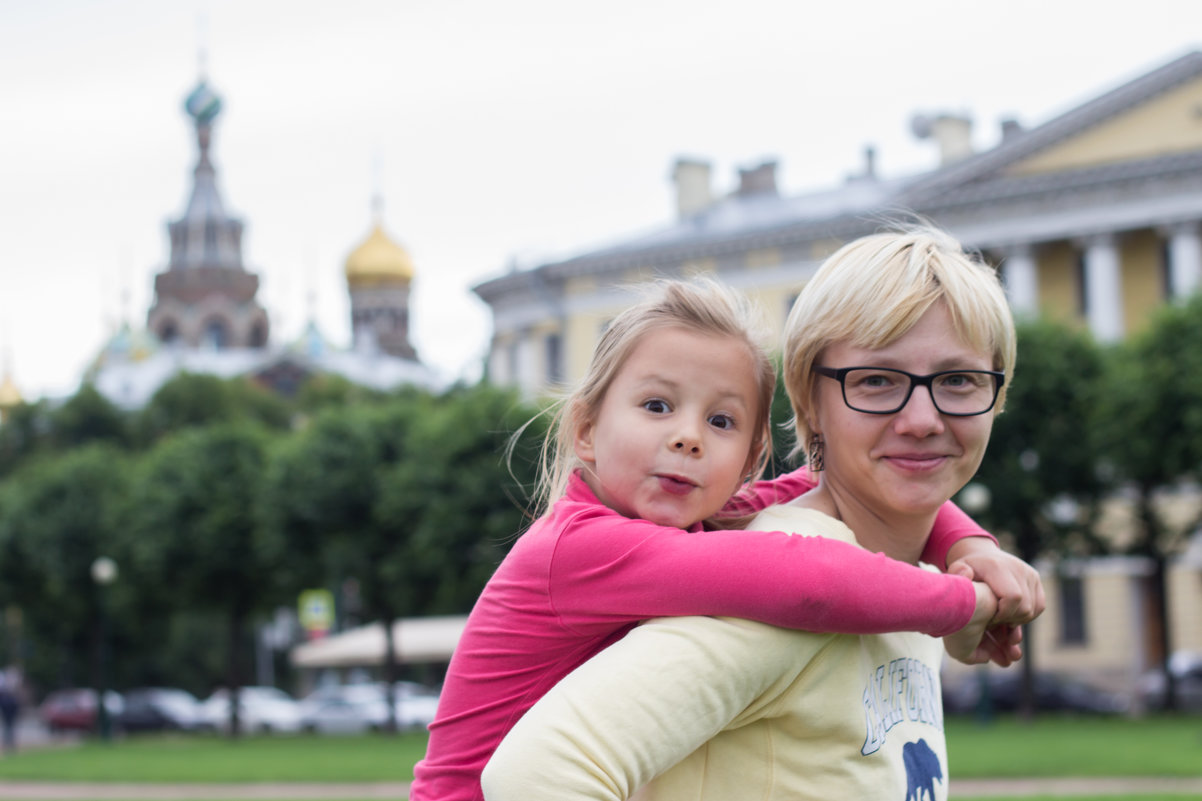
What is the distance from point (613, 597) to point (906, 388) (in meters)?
0.51

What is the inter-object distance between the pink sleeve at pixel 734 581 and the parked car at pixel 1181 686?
35398mm

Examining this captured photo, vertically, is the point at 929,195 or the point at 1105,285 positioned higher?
the point at 929,195

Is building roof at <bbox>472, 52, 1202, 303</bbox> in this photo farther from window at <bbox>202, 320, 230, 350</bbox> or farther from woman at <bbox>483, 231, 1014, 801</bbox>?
window at <bbox>202, 320, 230, 350</bbox>

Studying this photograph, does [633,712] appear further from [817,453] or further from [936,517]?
[936,517]

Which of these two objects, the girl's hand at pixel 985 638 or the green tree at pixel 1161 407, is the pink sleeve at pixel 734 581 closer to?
the girl's hand at pixel 985 638

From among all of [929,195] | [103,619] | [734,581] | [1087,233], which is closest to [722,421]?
[734,581]

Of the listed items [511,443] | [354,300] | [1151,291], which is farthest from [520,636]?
[354,300]

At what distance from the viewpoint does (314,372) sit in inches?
3839

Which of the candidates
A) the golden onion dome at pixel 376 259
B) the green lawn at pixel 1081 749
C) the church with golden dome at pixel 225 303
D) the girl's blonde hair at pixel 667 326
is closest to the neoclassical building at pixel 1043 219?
the green lawn at pixel 1081 749

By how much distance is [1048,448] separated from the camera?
1369 inches

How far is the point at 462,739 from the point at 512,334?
55.5 metres

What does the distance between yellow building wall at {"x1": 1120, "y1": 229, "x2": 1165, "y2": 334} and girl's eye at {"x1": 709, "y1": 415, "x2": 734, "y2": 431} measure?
44.2 meters

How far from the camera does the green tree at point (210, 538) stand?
43.7m

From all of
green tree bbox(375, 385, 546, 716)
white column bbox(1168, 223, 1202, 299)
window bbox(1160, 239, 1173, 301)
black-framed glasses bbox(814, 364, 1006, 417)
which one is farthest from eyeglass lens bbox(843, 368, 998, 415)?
window bbox(1160, 239, 1173, 301)
